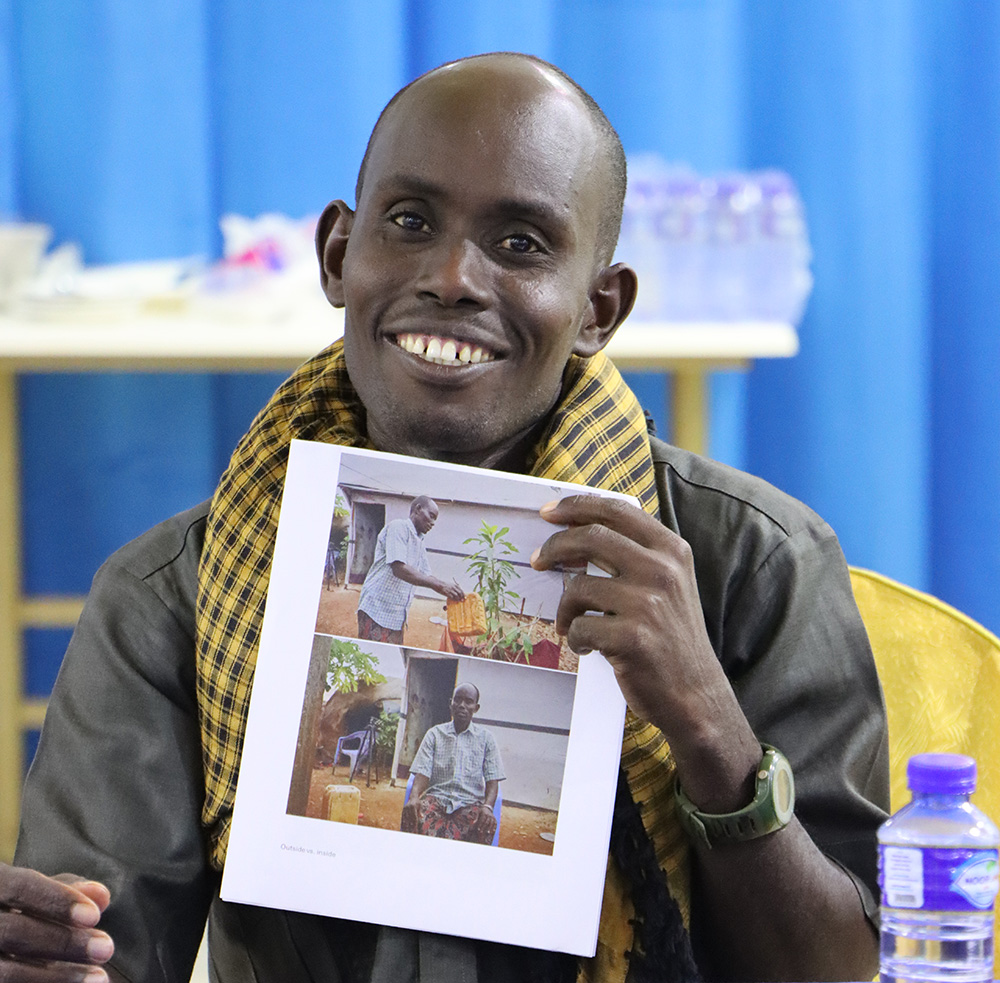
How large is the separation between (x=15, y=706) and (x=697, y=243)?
5.00ft

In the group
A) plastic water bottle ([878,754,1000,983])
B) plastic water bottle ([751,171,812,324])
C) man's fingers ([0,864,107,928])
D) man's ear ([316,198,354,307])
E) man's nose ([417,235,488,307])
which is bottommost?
man's fingers ([0,864,107,928])

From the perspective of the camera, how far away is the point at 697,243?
2.53m

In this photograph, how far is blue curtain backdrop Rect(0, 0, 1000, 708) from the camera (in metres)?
2.53

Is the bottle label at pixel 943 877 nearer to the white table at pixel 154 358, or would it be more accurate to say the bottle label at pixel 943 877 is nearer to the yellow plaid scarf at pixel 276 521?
the yellow plaid scarf at pixel 276 521

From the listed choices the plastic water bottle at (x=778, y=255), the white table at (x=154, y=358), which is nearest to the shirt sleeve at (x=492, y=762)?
the white table at (x=154, y=358)

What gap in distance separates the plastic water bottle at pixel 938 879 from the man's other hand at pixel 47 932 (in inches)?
18.9

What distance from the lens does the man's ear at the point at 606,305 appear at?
3.67 feet

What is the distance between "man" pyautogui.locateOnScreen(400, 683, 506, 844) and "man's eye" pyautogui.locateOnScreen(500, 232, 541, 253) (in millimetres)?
327

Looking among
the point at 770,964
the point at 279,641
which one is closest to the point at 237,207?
the point at 279,641

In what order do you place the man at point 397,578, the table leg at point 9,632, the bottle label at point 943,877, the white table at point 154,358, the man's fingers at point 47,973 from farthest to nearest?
1. the table leg at point 9,632
2. the white table at point 154,358
3. the man at point 397,578
4. the man's fingers at point 47,973
5. the bottle label at point 943,877

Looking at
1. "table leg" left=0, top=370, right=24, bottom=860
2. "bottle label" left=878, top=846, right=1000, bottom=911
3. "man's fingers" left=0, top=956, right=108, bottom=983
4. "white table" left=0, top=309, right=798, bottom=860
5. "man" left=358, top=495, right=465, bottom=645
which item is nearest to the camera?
"bottle label" left=878, top=846, right=1000, bottom=911

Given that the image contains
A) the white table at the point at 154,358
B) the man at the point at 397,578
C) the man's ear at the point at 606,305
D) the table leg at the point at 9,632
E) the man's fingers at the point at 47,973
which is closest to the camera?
the man's fingers at the point at 47,973

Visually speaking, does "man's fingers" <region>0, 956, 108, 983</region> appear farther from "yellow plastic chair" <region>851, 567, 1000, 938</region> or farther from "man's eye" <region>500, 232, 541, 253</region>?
"yellow plastic chair" <region>851, 567, 1000, 938</region>

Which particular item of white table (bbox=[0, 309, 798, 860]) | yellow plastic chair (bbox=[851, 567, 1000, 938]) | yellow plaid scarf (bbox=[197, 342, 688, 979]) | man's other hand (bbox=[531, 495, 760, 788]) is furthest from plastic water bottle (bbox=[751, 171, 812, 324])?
man's other hand (bbox=[531, 495, 760, 788])
